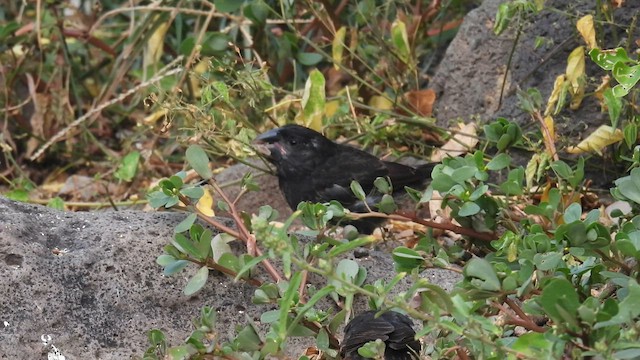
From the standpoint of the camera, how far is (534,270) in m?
2.60

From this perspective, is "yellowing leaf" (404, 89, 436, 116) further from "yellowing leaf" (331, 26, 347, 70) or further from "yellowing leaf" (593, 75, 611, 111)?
"yellowing leaf" (593, 75, 611, 111)

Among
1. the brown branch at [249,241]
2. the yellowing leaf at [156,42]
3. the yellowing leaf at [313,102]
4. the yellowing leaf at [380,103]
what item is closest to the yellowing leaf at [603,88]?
the yellowing leaf at [313,102]

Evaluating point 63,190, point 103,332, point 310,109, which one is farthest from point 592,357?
point 63,190

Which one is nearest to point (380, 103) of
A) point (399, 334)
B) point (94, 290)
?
point (94, 290)

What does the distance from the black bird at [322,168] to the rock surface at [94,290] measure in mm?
1282

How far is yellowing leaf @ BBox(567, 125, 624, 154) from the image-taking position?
12.5ft

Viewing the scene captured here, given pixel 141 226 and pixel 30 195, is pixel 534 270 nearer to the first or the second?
pixel 141 226

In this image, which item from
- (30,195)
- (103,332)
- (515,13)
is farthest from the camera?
(30,195)

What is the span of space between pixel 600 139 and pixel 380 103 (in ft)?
4.50

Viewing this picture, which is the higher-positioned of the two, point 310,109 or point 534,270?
point 534,270

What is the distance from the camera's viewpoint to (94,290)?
2.96 metres

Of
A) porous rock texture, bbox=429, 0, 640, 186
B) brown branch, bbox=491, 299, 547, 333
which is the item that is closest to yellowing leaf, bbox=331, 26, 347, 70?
porous rock texture, bbox=429, 0, 640, 186

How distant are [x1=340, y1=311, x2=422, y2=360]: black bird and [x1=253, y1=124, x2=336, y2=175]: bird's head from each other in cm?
184

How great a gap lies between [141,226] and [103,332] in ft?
1.19
